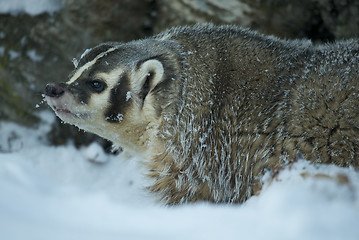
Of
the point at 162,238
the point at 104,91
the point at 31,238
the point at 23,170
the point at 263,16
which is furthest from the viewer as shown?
the point at 263,16

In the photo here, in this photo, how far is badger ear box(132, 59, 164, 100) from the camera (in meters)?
3.10

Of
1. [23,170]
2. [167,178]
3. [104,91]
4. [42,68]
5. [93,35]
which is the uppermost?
[93,35]

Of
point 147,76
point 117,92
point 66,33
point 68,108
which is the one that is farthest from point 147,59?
point 66,33

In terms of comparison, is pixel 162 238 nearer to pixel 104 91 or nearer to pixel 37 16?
pixel 104 91

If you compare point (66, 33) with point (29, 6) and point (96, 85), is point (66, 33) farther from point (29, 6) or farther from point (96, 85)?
point (96, 85)

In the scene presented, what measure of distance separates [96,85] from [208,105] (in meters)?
0.74

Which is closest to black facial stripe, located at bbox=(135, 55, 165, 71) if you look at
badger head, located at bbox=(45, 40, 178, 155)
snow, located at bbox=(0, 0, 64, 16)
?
badger head, located at bbox=(45, 40, 178, 155)

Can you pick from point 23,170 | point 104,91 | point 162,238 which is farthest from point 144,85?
point 162,238

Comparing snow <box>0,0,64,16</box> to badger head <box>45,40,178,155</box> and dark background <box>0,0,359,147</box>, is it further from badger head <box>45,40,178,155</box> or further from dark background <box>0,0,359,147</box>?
badger head <box>45,40,178,155</box>

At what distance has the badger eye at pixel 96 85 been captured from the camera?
3.10 m

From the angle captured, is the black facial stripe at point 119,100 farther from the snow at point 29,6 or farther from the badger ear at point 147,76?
the snow at point 29,6

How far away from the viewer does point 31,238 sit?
5.65 feet

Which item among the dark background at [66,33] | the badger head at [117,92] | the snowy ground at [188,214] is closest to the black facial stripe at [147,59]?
the badger head at [117,92]

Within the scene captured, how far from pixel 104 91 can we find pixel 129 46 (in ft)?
1.30
